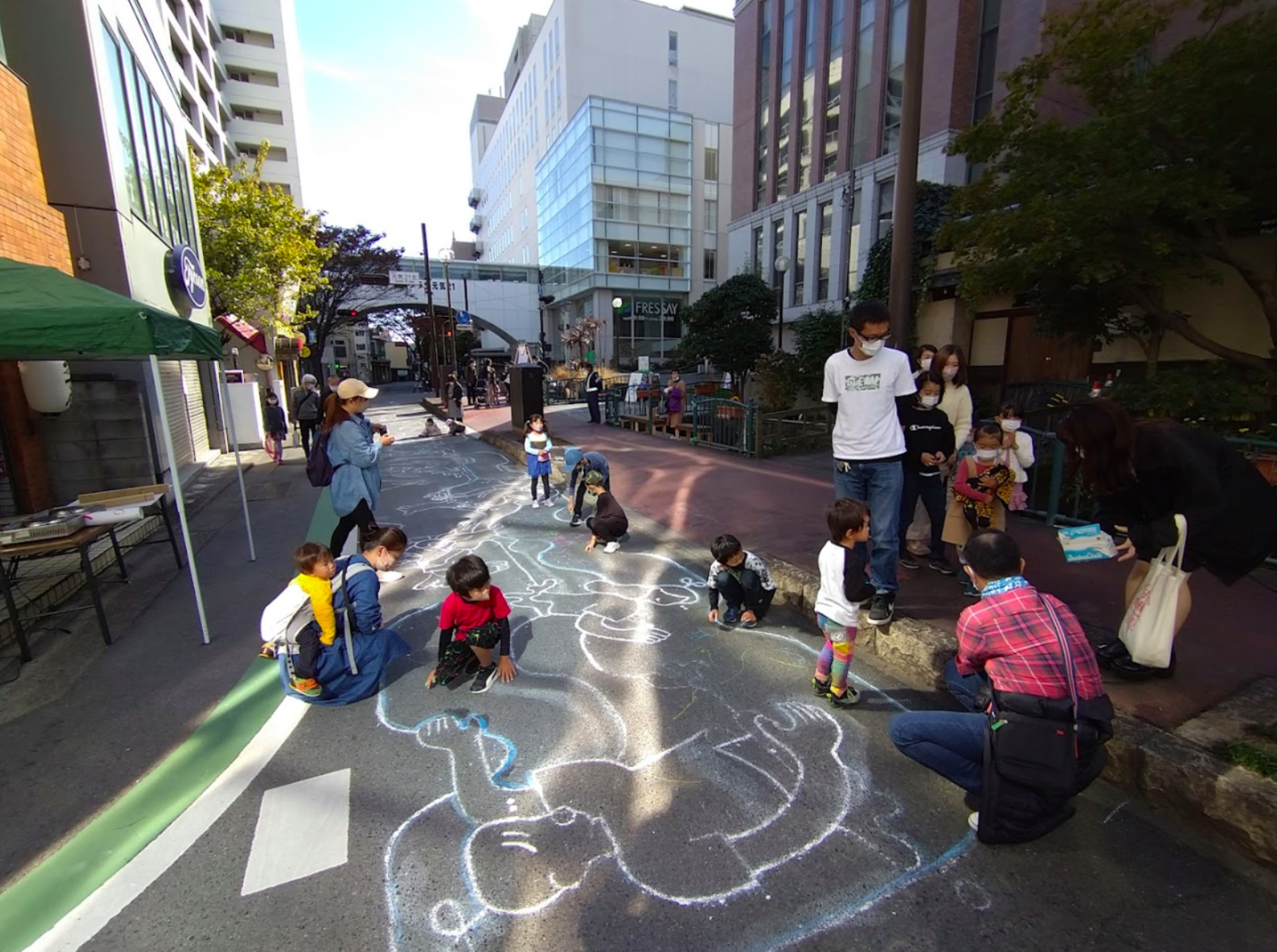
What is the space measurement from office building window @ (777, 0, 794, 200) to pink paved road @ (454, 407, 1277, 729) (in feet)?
58.6

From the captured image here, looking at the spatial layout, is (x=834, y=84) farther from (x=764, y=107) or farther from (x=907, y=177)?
(x=907, y=177)

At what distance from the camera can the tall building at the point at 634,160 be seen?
40938 mm

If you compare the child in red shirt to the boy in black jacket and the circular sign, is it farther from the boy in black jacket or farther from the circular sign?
the circular sign

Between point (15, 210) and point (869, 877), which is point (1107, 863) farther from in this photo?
point (15, 210)

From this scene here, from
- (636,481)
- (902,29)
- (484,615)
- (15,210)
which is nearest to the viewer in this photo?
(484,615)

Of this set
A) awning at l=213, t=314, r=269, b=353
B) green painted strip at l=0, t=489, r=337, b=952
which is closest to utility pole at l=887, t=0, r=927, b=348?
green painted strip at l=0, t=489, r=337, b=952

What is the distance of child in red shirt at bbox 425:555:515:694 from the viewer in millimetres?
3516

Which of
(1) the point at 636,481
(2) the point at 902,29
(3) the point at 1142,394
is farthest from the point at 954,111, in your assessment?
(1) the point at 636,481

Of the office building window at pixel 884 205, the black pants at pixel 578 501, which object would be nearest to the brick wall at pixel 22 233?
the black pants at pixel 578 501

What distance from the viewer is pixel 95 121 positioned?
768 centimetres

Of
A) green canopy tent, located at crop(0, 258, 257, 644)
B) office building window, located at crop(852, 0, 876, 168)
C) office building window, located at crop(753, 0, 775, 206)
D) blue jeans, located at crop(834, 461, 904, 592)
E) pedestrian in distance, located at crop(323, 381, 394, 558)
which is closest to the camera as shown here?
green canopy tent, located at crop(0, 258, 257, 644)

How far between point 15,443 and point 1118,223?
12.7 m

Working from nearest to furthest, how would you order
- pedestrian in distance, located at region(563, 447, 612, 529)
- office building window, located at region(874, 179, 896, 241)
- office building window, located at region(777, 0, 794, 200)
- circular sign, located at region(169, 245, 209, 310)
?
pedestrian in distance, located at region(563, 447, 612, 529) → circular sign, located at region(169, 245, 209, 310) → office building window, located at region(874, 179, 896, 241) → office building window, located at region(777, 0, 794, 200)

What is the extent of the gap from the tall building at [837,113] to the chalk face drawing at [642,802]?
714 inches
